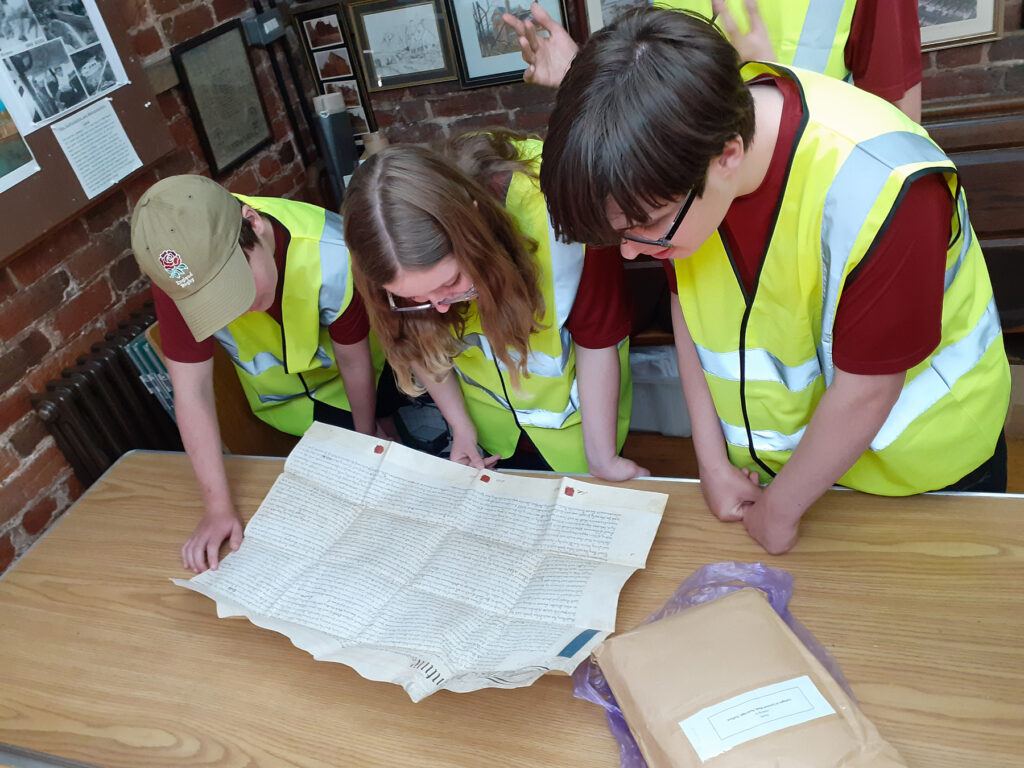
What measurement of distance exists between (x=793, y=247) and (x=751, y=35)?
0.71 meters

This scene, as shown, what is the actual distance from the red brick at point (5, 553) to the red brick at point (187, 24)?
1327mm

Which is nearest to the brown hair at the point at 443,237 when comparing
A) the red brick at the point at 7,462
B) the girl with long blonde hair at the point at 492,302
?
the girl with long blonde hair at the point at 492,302

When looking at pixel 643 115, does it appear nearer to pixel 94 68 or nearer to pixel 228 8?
pixel 94 68

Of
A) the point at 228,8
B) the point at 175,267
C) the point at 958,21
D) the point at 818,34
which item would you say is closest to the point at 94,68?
the point at 228,8

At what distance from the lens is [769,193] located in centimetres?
88

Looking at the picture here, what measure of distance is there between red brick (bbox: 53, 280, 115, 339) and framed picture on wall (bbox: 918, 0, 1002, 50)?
220 cm

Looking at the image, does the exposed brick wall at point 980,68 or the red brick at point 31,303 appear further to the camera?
the exposed brick wall at point 980,68

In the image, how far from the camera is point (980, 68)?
2.15 meters

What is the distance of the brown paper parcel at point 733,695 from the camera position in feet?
2.40

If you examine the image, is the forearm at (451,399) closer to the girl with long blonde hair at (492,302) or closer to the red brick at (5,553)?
the girl with long blonde hair at (492,302)

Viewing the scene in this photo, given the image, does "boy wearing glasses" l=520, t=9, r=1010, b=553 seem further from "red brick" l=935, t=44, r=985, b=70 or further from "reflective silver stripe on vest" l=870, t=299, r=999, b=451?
"red brick" l=935, t=44, r=985, b=70

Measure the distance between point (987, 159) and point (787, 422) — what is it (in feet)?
3.47

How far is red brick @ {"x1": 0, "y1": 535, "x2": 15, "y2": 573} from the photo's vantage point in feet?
5.34

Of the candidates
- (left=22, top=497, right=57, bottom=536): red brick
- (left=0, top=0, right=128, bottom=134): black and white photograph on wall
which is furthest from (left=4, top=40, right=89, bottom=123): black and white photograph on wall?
(left=22, top=497, right=57, bottom=536): red brick
